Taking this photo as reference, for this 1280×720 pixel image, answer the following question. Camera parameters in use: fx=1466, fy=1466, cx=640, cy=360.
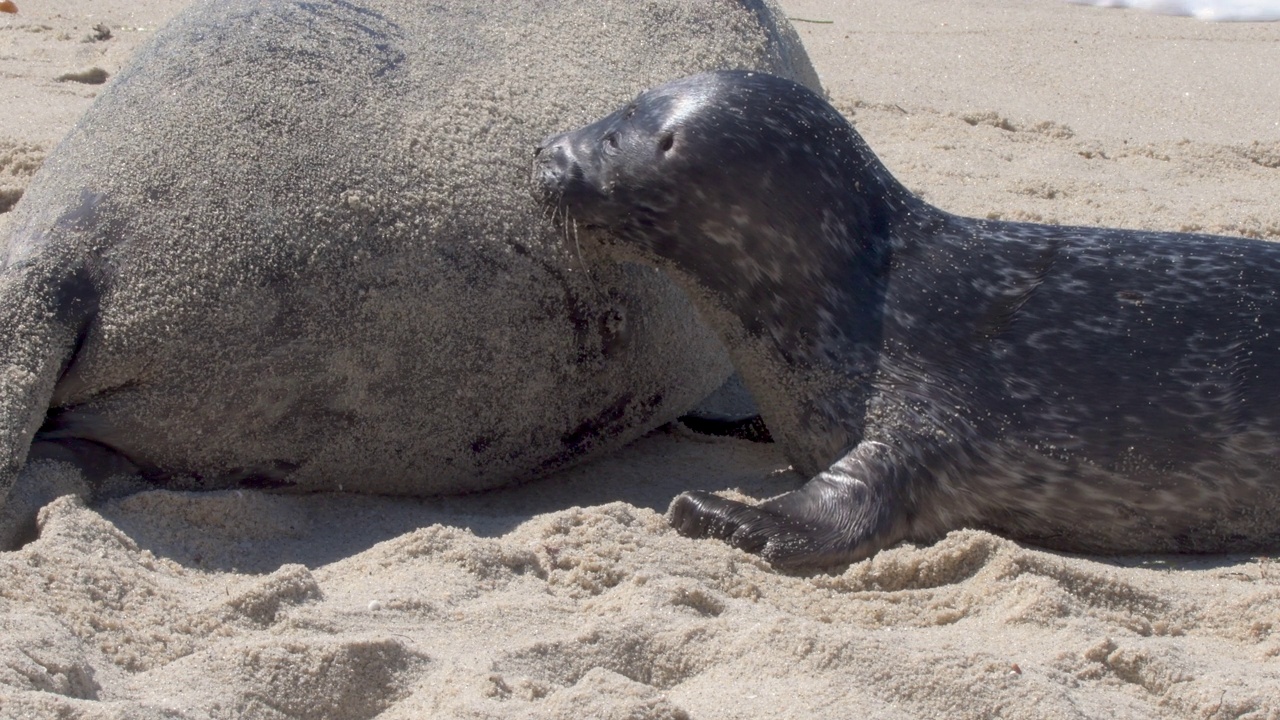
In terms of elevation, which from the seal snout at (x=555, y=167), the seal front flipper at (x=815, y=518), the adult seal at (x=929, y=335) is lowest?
the seal front flipper at (x=815, y=518)

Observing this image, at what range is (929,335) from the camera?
144 inches

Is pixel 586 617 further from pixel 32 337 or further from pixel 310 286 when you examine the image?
pixel 32 337

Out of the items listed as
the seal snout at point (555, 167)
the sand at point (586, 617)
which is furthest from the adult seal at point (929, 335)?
the sand at point (586, 617)

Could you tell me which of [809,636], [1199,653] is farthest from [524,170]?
→ [1199,653]

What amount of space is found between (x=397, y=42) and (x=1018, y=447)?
6.14 feet

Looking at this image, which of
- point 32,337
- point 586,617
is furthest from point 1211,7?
point 32,337

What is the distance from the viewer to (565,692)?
2383 millimetres

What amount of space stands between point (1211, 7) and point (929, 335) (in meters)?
7.35

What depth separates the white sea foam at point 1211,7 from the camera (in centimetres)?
978

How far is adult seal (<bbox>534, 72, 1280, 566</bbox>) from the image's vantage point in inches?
137

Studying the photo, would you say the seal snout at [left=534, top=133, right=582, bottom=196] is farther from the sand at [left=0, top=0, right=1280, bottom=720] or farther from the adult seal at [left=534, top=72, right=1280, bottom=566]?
the sand at [left=0, top=0, right=1280, bottom=720]

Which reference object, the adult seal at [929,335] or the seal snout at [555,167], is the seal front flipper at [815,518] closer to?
the adult seal at [929,335]

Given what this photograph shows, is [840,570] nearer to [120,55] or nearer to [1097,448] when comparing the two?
[1097,448]

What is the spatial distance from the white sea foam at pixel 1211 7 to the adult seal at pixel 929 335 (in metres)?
6.59
